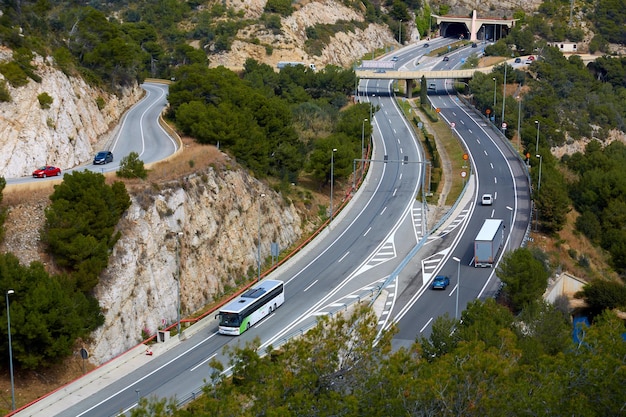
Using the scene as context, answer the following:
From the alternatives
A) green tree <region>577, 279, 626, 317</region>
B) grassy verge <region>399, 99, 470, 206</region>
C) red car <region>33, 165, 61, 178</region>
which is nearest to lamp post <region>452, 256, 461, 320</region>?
green tree <region>577, 279, 626, 317</region>

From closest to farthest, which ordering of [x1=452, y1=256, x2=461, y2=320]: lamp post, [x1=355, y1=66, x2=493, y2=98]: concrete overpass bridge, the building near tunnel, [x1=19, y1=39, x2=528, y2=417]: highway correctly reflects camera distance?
[x1=19, y1=39, x2=528, y2=417]: highway < [x1=452, y1=256, x2=461, y2=320]: lamp post < [x1=355, y1=66, x2=493, y2=98]: concrete overpass bridge < the building near tunnel

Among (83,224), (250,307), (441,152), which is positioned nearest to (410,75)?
(441,152)

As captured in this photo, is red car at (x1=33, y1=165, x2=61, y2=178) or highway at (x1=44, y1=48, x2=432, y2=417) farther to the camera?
red car at (x1=33, y1=165, x2=61, y2=178)

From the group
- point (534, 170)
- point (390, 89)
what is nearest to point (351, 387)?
point (534, 170)

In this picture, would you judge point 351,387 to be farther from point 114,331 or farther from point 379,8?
point 379,8

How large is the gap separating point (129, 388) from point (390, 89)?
104 metres

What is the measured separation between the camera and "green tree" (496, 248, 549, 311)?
64250 millimetres

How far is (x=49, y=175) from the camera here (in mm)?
64438

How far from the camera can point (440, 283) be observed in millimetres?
67625

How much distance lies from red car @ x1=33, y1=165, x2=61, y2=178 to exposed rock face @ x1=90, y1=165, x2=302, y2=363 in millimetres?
8284

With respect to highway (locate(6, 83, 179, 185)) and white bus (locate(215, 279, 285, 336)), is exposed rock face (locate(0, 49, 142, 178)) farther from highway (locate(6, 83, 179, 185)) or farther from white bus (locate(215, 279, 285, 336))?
white bus (locate(215, 279, 285, 336))

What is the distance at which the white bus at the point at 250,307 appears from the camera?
189 ft

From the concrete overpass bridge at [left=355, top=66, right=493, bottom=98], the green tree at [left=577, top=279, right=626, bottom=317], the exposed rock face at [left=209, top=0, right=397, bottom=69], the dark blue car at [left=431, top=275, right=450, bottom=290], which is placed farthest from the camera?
the exposed rock face at [left=209, top=0, right=397, bottom=69]

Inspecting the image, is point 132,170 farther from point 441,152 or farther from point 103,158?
point 441,152
